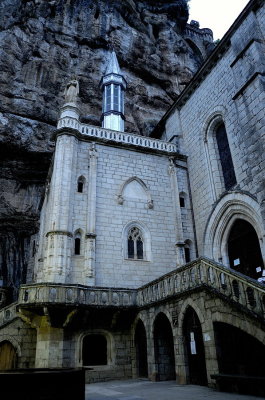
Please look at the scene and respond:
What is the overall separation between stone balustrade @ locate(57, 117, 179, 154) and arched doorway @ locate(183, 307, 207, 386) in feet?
33.7

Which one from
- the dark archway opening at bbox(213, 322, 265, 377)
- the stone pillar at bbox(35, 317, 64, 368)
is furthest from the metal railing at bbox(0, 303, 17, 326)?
the dark archway opening at bbox(213, 322, 265, 377)

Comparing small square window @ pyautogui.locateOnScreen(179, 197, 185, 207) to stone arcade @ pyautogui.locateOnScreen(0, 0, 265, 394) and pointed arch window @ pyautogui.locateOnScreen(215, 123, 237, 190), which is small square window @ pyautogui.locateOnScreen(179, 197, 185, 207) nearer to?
stone arcade @ pyautogui.locateOnScreen(0, 0, 265, 394)

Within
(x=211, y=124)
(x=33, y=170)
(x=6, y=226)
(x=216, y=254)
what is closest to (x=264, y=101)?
(x=211, y=124)

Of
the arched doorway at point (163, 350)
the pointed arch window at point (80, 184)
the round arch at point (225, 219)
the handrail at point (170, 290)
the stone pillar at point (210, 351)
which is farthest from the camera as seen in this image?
the pointed arch window at point (80, 184)

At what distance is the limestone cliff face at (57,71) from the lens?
22.2m

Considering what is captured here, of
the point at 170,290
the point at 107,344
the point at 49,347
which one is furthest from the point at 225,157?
the point at 49,347

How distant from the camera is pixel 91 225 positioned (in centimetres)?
1411

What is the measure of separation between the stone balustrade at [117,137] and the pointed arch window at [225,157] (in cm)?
295

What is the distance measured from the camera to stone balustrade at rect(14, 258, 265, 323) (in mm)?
6902

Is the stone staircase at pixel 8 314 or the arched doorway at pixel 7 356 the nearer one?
the arched doorway at pixel 7 356

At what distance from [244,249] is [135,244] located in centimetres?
491

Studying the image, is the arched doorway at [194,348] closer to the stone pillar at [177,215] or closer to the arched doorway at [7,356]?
the stone pillar at [177,215]

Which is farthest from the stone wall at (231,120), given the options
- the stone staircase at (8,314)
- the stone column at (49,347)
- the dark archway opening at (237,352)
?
the stone staircase at (8,314)

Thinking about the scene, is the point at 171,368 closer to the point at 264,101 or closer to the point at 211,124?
the point at 264,101
